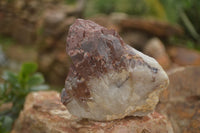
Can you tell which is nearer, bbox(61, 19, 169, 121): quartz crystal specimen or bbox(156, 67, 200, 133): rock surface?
bbox(61, 19, 169, 121): quartz crystal specimen

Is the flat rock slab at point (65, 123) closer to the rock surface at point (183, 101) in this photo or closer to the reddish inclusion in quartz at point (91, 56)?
the reddish inclusion in quartz at point (91, 56)

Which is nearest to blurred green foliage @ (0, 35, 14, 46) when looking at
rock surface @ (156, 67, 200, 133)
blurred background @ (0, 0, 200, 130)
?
blurred background @ (0, 0, 200, 130)

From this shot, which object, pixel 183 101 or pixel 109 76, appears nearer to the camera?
pixel 109 76

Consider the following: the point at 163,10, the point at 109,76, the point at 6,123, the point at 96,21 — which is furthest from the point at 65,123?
the point at 163,10

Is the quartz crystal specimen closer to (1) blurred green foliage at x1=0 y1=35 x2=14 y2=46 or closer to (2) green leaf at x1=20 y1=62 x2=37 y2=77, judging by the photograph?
(2) green leaf at x1=20 y1=62 x2=37 y2=77

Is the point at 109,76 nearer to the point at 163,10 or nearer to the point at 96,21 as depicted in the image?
the point at 96,21

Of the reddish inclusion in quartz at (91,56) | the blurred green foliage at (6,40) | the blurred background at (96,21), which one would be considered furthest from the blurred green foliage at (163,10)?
the reddish inclusion in quartz at (91,56)
